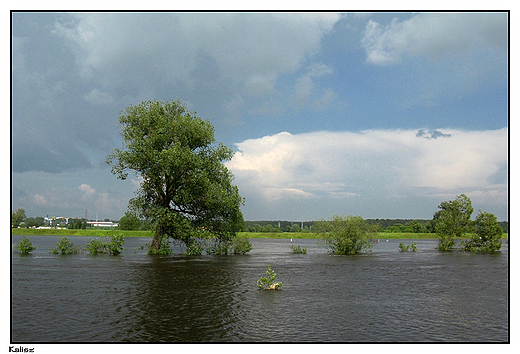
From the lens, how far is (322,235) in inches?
2564

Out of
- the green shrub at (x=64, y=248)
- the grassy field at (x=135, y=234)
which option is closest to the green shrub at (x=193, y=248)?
the green shrub at (x=64, y=248)

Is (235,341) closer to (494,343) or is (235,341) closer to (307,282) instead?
(494,343)

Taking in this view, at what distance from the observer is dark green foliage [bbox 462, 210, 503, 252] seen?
7881 centimetres

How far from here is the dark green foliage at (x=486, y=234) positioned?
78812 millimetres

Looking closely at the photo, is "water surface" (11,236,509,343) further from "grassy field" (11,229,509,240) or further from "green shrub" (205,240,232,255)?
"grassy field" (11,229,509,240)

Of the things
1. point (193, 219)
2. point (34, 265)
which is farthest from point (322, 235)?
point (34, 265)

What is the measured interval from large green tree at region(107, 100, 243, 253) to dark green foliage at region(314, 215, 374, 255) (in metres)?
15.8

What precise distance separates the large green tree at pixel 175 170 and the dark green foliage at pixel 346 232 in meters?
15.8

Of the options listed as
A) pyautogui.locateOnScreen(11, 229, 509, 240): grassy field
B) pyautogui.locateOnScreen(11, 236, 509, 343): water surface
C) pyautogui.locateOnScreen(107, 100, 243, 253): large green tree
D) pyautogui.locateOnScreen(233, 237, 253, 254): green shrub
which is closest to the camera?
pyautogui.locateOnScreen(11, 236, 509, 343): water surface

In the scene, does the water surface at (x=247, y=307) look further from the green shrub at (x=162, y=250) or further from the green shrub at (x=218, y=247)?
the green shrub at (x=218, y=247)

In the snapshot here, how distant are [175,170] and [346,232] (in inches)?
1146

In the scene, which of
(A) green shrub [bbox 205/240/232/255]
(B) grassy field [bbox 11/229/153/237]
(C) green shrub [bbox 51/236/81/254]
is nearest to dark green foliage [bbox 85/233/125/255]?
(C) green shrub [bbox 51/236/81/254]

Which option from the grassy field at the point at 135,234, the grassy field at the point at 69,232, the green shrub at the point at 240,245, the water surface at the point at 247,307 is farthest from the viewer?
the grassy field at the point at 135,234

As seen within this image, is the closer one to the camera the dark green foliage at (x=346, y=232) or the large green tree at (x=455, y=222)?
the dark green foliage at (x=346, y=232)
